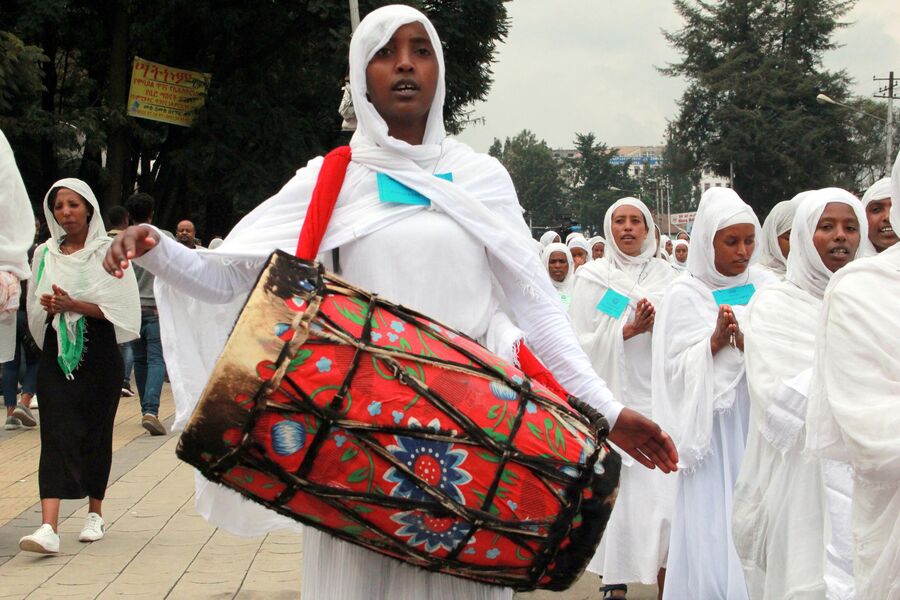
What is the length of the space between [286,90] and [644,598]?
20220mm

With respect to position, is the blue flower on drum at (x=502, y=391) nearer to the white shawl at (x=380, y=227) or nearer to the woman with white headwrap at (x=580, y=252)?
the white shawl at (x=380, y=227)

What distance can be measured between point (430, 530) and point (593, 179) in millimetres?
165865

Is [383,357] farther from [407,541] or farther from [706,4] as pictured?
[706,4]

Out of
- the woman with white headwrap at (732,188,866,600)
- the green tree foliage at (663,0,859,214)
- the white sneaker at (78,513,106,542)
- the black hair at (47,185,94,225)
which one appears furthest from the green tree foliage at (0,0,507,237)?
the green tree foliage at (663,0,859,214)

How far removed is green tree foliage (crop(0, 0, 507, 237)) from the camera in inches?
926

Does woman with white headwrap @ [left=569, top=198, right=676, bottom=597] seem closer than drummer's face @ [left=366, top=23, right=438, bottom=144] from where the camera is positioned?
No

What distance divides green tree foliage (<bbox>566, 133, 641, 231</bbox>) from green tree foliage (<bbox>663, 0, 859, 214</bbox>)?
84.3 meters

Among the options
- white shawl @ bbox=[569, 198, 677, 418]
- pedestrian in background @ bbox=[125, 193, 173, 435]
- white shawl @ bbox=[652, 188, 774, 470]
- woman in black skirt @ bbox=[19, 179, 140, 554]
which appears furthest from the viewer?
pedestrian in background @ bbox=[125, 193, 173, 435]

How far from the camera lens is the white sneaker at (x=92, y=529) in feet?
24.9

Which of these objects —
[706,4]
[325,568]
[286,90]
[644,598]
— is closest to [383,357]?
[325,568]

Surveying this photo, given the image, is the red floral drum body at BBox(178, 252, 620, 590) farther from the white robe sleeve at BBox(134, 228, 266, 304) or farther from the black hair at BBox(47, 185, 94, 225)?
the black hair at BBox(47, 185, 94, 225)

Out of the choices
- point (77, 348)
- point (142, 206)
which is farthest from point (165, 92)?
point (77, 348)

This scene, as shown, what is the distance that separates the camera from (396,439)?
9.44ft

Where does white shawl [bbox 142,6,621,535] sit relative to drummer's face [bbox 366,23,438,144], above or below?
below
